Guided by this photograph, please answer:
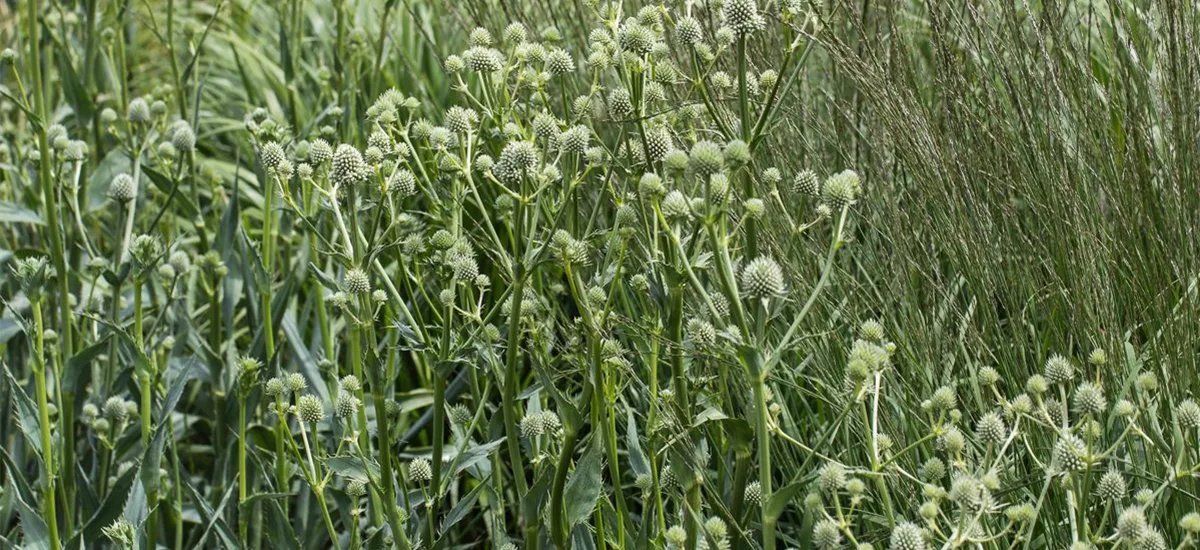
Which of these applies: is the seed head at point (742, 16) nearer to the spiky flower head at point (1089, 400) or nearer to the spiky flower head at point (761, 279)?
the spiky flower head at point (761, 279)

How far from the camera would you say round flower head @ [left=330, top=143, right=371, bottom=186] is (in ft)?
6.41

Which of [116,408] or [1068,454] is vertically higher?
[1068,454]

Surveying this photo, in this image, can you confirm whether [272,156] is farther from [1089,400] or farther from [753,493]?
[1089,400]

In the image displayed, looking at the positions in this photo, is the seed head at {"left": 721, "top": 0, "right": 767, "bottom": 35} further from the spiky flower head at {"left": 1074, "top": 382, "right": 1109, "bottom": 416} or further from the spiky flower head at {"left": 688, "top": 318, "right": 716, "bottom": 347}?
the spiky flower head at {"left": 1074, "top": 382, "right": 1109, "bottom": 416}

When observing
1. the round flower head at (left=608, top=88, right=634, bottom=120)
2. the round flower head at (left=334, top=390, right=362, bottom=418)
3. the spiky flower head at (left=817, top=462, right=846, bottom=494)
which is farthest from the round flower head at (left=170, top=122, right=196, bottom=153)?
the spiky flower head at (left=817, top=462, right=846, bottom=494)

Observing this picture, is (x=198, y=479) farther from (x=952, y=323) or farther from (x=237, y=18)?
(x=237, y=18)

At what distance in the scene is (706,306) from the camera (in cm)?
221

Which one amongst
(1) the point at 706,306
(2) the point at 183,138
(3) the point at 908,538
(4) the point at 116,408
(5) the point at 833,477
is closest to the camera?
(3) the point at 908,538

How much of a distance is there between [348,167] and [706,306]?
631mm

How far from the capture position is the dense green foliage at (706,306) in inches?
72.4

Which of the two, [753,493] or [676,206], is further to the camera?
[753,493]

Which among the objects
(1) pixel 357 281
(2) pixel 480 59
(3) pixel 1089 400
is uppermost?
(2) pixel 480 59

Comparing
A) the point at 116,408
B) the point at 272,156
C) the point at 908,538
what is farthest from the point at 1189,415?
the point at 116,408

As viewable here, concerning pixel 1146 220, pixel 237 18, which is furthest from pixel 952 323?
pixel 237 18
